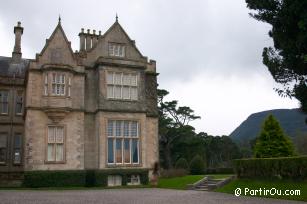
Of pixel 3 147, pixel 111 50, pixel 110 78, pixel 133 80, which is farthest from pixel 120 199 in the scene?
pixel 3 147

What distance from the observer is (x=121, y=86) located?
2998 centimetres

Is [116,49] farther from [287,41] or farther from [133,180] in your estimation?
[287,41]

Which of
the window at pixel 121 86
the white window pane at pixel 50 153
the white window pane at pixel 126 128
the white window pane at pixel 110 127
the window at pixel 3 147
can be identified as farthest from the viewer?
the window at pixel 3 147

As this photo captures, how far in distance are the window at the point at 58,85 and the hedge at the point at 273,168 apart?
13.4 meters

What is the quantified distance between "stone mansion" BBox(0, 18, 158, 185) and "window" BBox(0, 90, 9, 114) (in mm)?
2756

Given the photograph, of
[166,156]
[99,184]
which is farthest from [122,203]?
[166,156]

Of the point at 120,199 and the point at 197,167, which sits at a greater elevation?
the point at 197,167

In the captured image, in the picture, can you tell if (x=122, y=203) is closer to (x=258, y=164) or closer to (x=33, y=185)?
(x=258, y=164)

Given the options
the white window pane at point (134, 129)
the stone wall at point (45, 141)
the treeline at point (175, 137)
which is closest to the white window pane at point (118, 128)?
the white window pane at point (134, 129)

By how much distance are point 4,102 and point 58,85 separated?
26.1 feet

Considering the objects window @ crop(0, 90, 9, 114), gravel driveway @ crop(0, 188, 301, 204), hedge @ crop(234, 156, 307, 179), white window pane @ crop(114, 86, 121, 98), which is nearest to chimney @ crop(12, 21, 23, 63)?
window @ crop(0, 90, 9, 114)

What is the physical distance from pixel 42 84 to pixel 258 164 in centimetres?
1611

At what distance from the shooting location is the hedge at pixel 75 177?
26500mm

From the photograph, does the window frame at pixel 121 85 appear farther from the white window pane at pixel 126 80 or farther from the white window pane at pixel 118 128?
the white window pane at pixel 118 128
